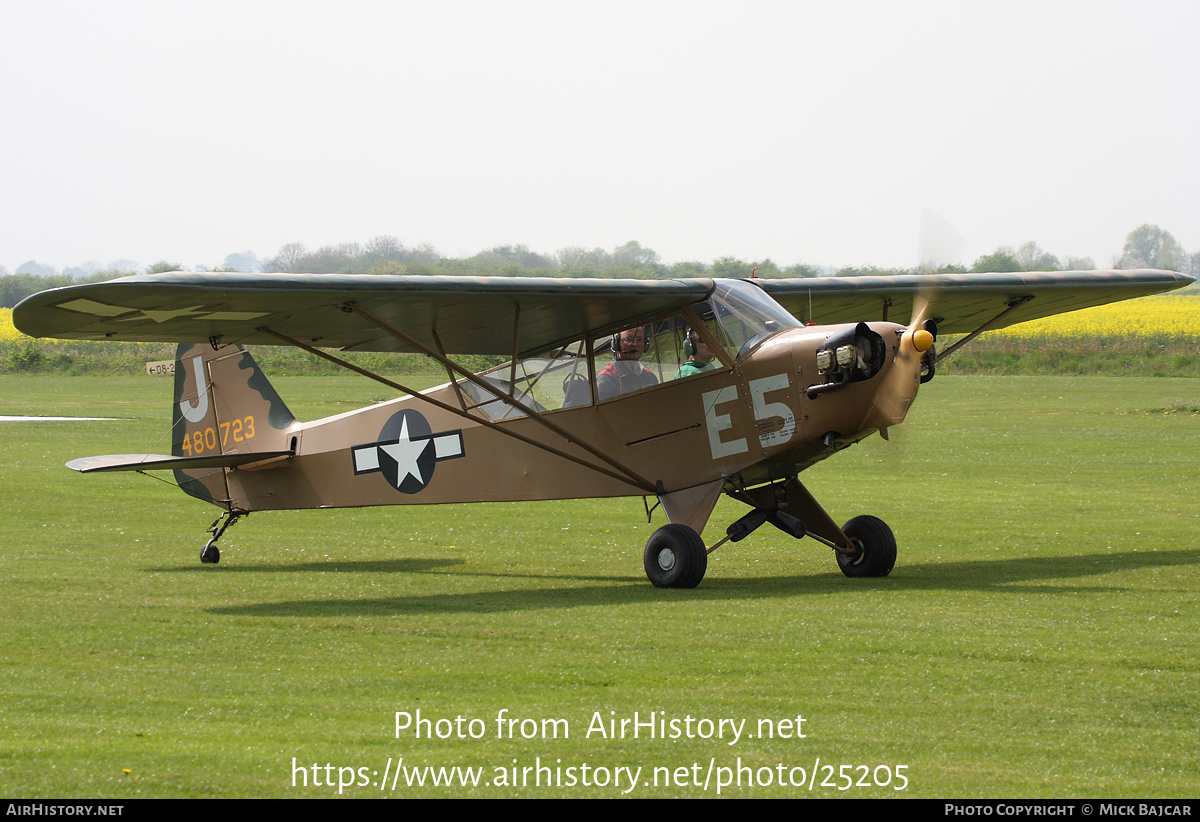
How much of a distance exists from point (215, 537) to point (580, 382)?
4627 millimetres

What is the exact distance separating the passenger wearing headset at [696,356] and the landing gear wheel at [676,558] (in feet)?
4.74

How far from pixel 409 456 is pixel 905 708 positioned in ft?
25.9

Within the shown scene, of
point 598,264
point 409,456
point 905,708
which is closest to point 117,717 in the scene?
point 905,708

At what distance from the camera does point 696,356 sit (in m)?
11.2

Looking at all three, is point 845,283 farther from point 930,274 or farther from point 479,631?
point 479,631

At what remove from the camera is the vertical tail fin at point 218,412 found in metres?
14.4

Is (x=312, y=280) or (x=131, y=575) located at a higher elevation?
(x=312, y=280)

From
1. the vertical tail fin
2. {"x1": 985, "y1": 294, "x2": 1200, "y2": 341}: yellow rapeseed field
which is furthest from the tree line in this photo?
the vertical tail fin

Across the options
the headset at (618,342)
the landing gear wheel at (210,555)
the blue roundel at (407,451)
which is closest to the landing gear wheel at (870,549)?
the headset at (618,342)

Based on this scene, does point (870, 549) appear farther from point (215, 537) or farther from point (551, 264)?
point (551, 264)

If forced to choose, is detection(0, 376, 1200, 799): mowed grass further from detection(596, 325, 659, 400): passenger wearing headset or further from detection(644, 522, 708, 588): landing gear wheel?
detection(596, 325, 659, 400): passenger wearing headset
